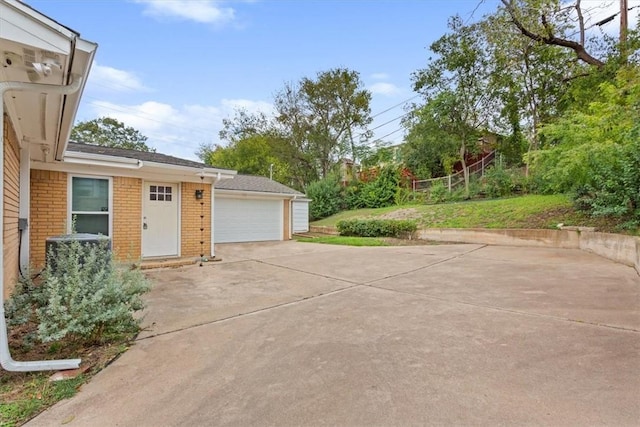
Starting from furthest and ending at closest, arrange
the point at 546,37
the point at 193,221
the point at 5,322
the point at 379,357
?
the point at 546,37, the point at 193,221, the point at 379,357, the point at 5,322

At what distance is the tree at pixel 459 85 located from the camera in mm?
16438

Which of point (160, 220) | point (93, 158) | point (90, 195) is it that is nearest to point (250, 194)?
point (160, 220)

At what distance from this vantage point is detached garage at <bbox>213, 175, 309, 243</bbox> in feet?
43.6

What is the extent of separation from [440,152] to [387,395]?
18720 millimetres

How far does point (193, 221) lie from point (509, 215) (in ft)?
36.0

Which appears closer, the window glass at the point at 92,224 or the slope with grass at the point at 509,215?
the window glass at the point at 92,224

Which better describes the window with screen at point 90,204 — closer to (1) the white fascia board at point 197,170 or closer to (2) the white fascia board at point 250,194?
(1) the white fascia board at point 197,170

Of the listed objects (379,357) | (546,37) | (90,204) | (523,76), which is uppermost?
(523,76)

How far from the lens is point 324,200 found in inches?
863

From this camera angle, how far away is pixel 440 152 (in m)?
19.1

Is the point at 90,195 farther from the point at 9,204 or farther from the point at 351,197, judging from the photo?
the point at 351,197

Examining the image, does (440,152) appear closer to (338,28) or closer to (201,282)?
(338,28)

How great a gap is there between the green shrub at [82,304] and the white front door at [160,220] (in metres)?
4.62

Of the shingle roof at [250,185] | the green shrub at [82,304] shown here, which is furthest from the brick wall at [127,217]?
the shingle roof at [250,185]
